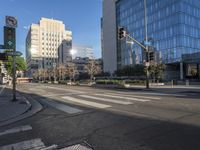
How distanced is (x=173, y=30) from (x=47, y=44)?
103081 mm

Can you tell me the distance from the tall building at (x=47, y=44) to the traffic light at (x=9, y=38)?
131 meters

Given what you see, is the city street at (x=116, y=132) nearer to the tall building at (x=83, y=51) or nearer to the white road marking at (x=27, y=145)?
the white road marking at (x=27, y=145)

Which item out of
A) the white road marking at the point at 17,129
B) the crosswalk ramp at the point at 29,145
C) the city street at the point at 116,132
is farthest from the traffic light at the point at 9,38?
the crosswalk ramp at the point at 29,145

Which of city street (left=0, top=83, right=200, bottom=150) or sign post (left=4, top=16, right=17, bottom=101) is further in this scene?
sign post (left=4, top=16, right=17, bottom=101)

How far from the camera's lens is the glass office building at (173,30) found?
59.8 meters

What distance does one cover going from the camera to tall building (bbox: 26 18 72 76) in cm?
14475

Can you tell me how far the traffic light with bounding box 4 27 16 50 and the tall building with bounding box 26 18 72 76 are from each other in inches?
5140

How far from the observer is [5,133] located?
247 inches

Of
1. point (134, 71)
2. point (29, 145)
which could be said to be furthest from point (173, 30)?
point (29, 145)

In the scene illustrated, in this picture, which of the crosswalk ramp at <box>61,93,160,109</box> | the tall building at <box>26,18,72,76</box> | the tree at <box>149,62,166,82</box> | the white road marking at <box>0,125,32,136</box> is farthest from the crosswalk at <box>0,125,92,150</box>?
the tall building at <box>26,18,72,76</box>

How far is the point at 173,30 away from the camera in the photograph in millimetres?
60812

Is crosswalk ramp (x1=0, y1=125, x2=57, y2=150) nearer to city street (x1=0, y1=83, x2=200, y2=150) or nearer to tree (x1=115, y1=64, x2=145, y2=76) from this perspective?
city street (x1=0, y1=83, x2=200, y2=150)

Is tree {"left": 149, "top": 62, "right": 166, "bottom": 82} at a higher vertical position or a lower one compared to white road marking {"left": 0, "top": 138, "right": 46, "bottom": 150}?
higher

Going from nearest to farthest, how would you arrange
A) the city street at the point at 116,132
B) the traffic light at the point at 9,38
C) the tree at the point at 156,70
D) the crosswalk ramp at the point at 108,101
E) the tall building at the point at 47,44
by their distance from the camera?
the city street at the point at 116,132, the crosswalk ramp at the point at 108,101, the traffic light at the point at 9,38, the tree at the point at 156,70, the tall building at the point at 47,44
